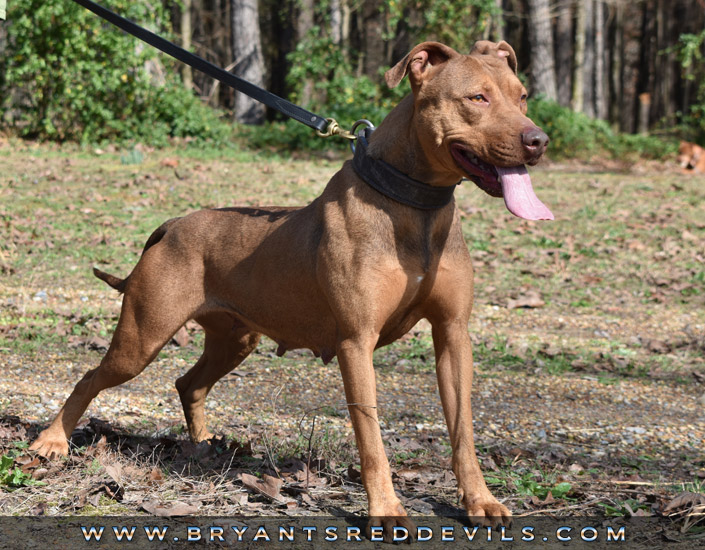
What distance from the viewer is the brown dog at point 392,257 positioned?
349cm

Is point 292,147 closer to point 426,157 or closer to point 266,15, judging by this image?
point 426,157

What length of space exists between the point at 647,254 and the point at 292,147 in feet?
27.0

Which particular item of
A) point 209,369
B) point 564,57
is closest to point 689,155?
point 564,57

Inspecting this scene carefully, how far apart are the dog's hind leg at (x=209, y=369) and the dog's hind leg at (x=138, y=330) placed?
56 centimetres

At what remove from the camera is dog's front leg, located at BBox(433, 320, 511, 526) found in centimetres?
366

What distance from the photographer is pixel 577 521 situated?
3711 millimetres

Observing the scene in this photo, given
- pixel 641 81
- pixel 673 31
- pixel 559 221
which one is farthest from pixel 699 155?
pixel 641 81

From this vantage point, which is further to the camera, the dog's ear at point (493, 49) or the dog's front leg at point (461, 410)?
the dog's ear at point (493, 49)

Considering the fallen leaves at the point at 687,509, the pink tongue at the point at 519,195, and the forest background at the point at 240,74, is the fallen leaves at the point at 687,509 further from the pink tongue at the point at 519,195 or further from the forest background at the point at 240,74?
the forest background at the point at 240,74

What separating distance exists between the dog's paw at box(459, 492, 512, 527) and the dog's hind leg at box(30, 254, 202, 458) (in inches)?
68.6

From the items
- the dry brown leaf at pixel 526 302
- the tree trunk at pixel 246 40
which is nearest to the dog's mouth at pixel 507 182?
the dry brown leaf at pixel 526 302

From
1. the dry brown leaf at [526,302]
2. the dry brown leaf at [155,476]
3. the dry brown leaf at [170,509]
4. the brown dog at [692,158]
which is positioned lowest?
the dry brown leaf at [526,302]

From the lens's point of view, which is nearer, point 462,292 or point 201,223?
point 462,292

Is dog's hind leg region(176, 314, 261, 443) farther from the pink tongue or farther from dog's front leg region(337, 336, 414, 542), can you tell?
the pink tongue
